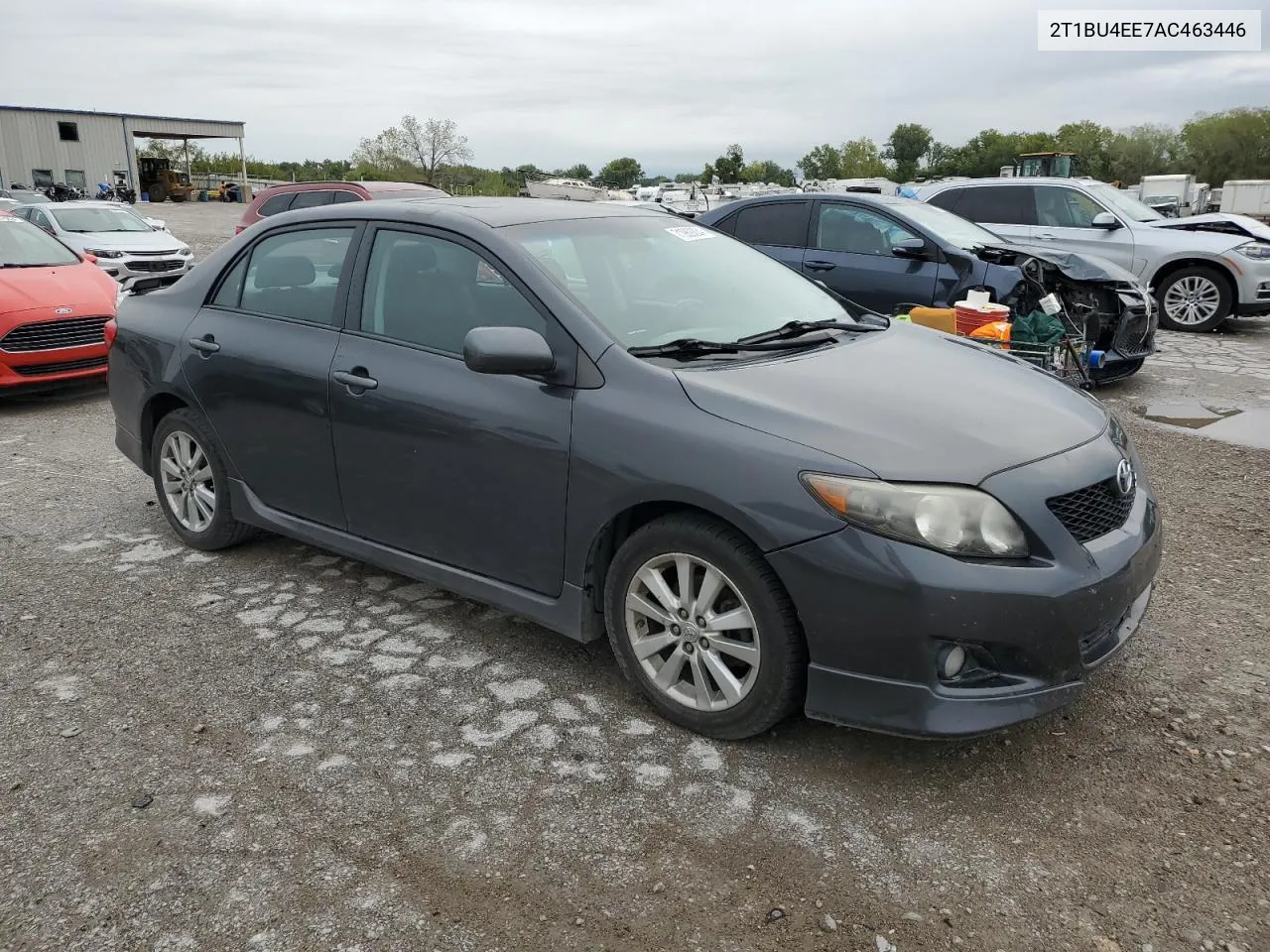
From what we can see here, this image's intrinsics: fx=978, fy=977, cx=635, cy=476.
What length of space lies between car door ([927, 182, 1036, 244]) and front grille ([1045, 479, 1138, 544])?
31.3 ft

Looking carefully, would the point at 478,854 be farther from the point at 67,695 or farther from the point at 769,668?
the point at 67,695

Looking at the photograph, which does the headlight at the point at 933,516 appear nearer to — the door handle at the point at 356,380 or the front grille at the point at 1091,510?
the front grille at the point at 1091,510

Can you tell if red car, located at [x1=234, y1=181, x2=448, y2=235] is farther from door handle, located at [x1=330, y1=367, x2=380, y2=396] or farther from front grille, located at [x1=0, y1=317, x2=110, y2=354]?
door handle, located at [x1=330, y1=367, x2=380, y2=396]

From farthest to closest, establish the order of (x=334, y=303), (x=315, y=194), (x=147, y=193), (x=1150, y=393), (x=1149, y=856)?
(x=147, y=193) < (x=315, y=194) < (x=1150, y=393) < (x=334, y=303) < (x=1149, y=856)

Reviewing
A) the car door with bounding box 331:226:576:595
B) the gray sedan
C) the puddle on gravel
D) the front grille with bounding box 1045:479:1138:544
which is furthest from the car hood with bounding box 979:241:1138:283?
the car door with bounding box 331:226:576:595

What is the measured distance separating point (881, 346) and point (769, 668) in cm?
143

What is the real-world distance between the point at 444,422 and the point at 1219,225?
38.7ft

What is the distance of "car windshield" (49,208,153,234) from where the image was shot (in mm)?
15602

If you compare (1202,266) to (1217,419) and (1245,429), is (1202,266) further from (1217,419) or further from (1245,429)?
(1245,429)

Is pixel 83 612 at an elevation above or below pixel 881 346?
below

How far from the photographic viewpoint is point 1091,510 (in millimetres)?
2916

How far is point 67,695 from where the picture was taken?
3463mm

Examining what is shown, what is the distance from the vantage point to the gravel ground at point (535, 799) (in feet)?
7.80

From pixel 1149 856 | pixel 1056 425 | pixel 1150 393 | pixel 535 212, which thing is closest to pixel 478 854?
pixel 1149 856
